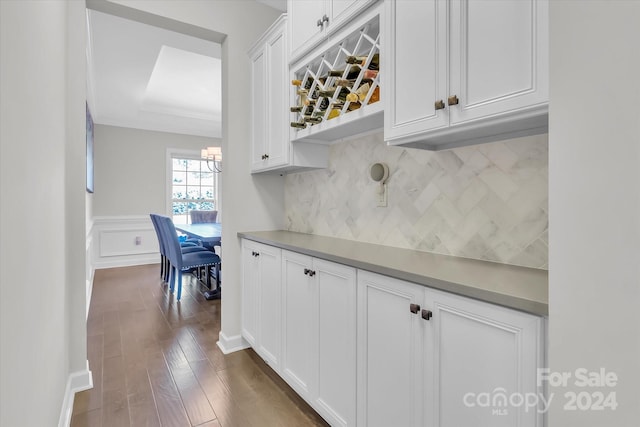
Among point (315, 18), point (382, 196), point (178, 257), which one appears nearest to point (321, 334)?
point (382, 196)

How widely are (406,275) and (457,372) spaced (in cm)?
33

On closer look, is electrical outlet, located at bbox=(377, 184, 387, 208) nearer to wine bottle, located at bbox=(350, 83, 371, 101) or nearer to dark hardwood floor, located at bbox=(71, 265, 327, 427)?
wine bottle, located at bbox=(350, 83, 371, 101)

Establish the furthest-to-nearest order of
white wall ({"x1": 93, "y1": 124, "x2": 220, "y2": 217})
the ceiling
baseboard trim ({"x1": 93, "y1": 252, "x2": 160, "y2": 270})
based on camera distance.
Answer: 1. white wall ({"x1": 93, "y1": 124, "x2": 220, "y2": 217})
2. baseboard trim ({"x1": 93, "y1": 252, "x2": 160, "y2": 270})
3. the ceiling

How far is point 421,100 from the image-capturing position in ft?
4.07

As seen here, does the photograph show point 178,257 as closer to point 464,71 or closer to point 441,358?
point 441,358

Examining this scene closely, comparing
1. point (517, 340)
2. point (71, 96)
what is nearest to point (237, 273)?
point (71, 96)

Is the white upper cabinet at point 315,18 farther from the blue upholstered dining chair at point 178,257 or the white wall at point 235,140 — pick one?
the blue upholstered dining chair at point 178,257

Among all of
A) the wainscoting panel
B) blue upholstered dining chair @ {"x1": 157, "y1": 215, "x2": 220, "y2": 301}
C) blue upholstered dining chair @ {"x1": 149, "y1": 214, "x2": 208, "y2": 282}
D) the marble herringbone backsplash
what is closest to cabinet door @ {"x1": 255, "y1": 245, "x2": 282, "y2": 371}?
the marble herringbone backsplash

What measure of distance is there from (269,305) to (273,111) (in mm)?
1364

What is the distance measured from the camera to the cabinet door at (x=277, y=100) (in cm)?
213

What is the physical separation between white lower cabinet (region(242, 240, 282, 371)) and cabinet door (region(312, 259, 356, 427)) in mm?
436

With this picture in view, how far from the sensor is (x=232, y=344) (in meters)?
2.48

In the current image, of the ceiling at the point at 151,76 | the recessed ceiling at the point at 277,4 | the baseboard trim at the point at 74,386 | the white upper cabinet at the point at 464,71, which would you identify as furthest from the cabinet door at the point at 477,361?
the ceiling at the point at 151,76

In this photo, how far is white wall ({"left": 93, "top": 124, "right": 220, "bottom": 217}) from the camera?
5598 mm
